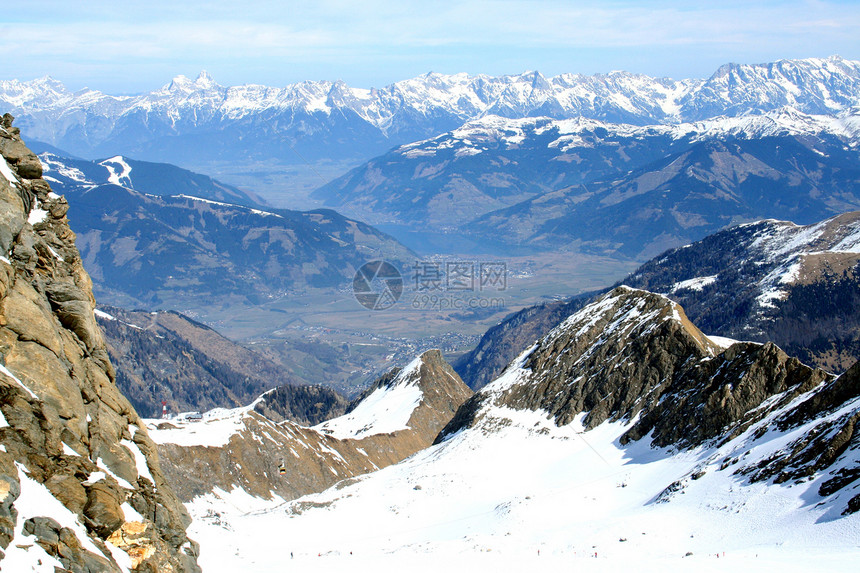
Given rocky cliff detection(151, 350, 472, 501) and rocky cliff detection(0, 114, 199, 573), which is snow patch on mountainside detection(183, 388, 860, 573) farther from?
rocky cliff detection(0, 114, 199, 573)

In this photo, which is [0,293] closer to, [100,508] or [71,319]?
[71,319]

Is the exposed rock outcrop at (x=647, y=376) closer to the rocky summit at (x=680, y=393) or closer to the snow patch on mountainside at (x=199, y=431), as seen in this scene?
the rocky summit at (x=680, y=393)

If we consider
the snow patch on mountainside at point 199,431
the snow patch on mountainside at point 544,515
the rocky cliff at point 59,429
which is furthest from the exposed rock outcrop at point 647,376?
the rocky cliff at point 59,429

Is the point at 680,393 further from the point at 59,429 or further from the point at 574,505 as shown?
the point at 59,429

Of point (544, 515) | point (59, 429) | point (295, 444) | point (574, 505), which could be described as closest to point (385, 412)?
point (295, 444)

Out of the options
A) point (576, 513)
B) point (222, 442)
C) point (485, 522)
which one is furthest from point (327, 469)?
point (576, 513)

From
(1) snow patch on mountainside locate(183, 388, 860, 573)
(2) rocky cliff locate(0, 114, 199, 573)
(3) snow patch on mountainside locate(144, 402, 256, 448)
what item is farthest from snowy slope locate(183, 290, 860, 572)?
(2) rocky cliff locate(0, 114, 199, 573)
